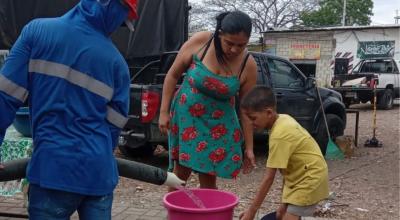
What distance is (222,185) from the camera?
6941 mm

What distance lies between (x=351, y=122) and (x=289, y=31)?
15.7 m

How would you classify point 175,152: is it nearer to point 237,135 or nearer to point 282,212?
point 237,135

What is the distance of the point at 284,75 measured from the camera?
882 cm

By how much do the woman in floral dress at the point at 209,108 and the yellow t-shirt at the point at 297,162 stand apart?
504 mm

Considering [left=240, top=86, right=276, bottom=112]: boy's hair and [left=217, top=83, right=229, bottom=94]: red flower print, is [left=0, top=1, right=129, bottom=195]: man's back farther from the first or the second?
[left=217, top=83, right=229, bottom=94]: red flower print

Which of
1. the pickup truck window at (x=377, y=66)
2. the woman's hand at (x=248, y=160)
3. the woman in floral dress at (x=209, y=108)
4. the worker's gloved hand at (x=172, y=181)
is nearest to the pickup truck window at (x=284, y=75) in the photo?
the woman's hand at (x=248, y=160)

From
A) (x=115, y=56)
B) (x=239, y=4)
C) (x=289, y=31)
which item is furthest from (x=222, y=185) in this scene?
(x=239, y=4)

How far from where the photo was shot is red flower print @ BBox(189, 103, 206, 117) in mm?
3656

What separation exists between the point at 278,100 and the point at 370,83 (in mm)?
10939

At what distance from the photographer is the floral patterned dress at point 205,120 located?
362 centimetres

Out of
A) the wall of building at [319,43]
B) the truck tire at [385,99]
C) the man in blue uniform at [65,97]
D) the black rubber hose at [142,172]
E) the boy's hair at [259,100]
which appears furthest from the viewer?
the wall of building at [319,43]

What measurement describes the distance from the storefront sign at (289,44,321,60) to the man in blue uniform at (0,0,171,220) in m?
28.4

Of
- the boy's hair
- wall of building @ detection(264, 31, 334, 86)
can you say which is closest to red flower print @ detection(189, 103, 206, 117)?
the boy's hair

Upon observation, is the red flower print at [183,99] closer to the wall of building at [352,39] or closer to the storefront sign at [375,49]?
the wall of building at [352,39]
